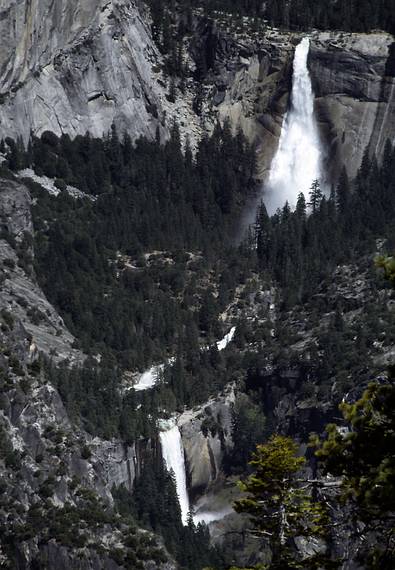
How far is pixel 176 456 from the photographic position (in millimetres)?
177625

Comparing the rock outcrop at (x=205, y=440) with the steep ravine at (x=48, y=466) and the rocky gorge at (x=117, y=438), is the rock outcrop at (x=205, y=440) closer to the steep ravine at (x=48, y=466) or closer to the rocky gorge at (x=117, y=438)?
the rocky gorge at (x=117, y=438)

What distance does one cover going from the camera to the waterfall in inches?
6905

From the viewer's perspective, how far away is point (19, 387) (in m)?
158

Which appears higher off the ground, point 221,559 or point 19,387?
point 19,387

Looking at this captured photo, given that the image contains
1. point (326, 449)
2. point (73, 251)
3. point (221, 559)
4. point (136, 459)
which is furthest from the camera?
point (73, 251)

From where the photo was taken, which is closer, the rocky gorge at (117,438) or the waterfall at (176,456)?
the rocky gorge at (117,438)

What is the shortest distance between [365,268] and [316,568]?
156 m

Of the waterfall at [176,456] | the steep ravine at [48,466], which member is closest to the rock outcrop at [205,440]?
the waterfall at [176,456]

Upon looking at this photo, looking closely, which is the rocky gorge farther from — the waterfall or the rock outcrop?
the waterfall

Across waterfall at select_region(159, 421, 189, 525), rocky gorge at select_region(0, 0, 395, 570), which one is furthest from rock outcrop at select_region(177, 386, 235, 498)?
waterfall at select_region(159, 421, 189, 525)

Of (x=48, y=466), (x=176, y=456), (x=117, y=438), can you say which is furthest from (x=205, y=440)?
(x=48, y=466)

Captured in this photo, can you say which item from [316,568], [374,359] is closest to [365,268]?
[374,359]

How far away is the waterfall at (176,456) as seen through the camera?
175375 mm

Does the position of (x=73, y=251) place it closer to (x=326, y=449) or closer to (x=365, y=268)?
(x=365, y=268)
